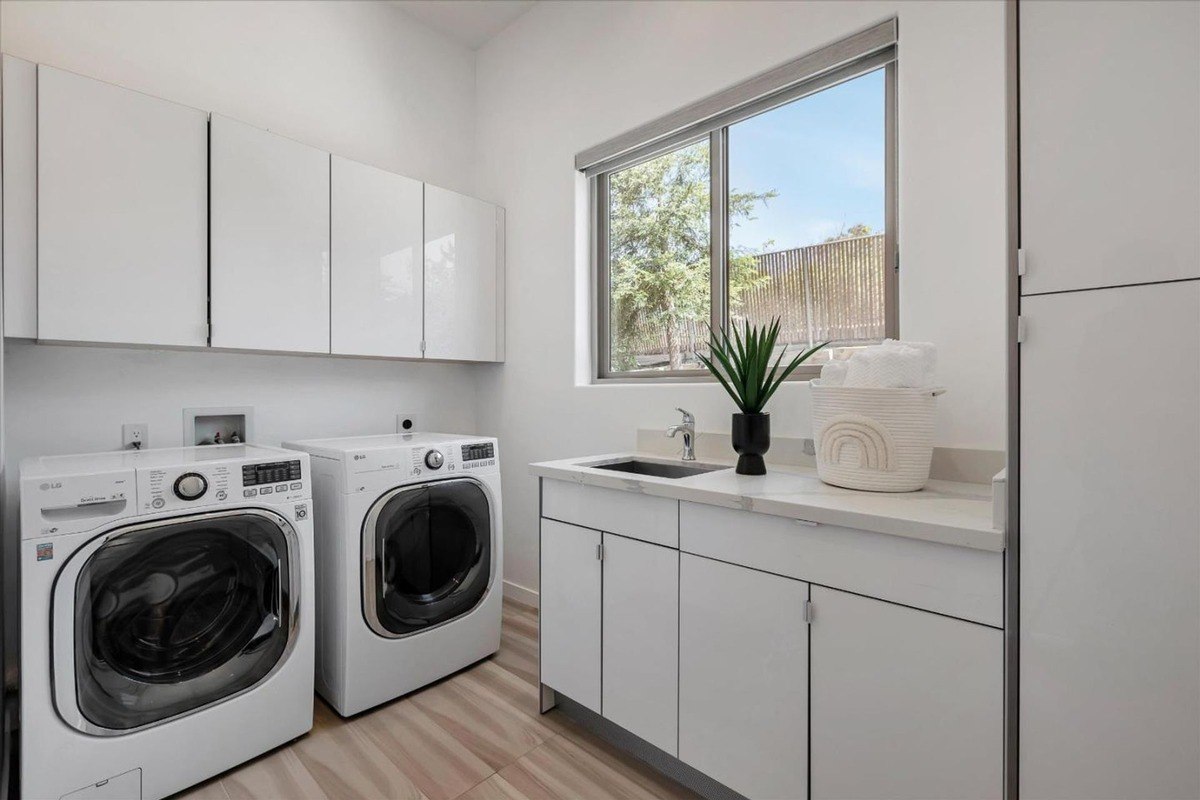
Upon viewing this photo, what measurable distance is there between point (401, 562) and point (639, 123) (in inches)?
81.3

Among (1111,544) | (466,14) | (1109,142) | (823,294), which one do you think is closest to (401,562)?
(823,294)

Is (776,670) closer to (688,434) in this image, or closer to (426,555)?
(688,434)

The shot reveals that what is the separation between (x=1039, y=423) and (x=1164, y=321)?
228 mm

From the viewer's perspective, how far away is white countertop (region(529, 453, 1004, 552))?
107 cm

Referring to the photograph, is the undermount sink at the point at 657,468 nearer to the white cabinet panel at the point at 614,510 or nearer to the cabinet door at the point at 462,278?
the white cabinet panel at the point at 614,510

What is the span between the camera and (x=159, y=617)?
1.56 m

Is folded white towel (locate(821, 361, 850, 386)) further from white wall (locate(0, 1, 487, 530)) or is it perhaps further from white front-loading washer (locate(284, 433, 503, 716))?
white wall (locate(0, 1, 487, 530))

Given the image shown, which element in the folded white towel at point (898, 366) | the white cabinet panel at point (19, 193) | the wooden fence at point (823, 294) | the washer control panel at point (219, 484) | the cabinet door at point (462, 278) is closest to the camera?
the folded white towel at point (898, 366)

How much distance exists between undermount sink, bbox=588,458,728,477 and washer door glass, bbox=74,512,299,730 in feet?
3.71

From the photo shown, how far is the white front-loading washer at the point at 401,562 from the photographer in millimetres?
1905

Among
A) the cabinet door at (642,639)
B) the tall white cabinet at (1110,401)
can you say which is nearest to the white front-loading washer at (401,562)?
the cabinet door at (642,639)

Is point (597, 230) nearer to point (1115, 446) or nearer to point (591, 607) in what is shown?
point (591, 607)

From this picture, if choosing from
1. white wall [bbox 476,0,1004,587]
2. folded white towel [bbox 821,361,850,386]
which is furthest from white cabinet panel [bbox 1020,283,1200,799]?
white wall [bbox 476,0,1004,587]

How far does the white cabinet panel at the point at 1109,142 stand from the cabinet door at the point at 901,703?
684 millimetres
